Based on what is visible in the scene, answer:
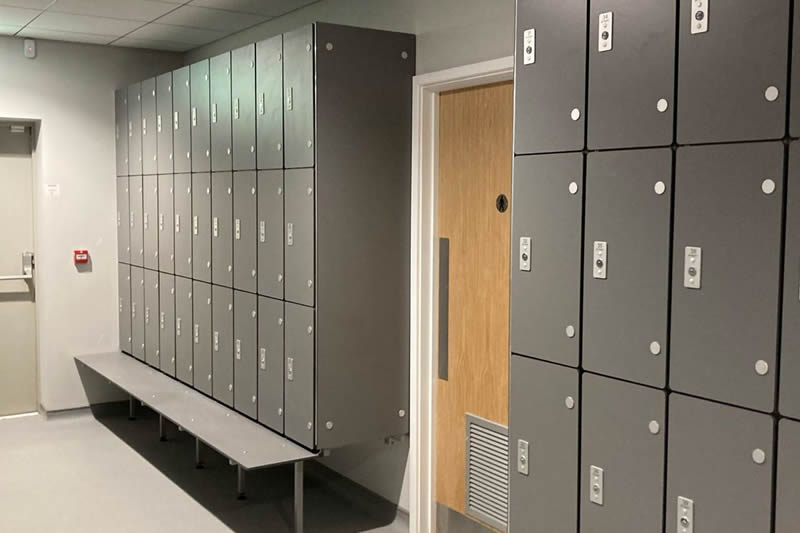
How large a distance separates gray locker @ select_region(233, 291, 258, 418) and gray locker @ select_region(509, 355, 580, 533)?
2019 mm

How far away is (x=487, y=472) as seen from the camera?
3754mm

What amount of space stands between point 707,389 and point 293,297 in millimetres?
2292

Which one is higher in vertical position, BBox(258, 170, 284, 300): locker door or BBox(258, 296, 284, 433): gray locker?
BBox(258, 170, 284, 300): locker door

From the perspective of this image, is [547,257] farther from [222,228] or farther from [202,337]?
[202,337]

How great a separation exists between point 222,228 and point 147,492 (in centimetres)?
162

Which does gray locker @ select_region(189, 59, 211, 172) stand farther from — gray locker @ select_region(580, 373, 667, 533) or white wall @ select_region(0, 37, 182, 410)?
gray locker @ select_region(580, 373, 667, 533)

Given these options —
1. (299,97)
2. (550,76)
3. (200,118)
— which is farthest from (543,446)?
(200,118)

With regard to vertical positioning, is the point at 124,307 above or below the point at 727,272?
below

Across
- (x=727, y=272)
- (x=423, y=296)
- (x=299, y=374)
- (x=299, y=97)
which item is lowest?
(x=299, y=374)

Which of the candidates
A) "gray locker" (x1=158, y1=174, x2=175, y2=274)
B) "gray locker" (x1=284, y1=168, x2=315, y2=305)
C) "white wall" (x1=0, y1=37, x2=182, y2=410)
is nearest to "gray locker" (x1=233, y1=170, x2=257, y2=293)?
"gray locker" (x1=284, y1=168, x2=315, y2=305)

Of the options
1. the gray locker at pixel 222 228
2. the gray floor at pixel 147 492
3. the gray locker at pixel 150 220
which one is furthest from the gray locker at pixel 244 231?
the gray locker at pixel 150 220

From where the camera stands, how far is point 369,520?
4.34 meters

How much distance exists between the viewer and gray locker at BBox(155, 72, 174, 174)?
5379mm

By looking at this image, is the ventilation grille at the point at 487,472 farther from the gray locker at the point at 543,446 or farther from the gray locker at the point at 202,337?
the gray locker at the point at 202,337
